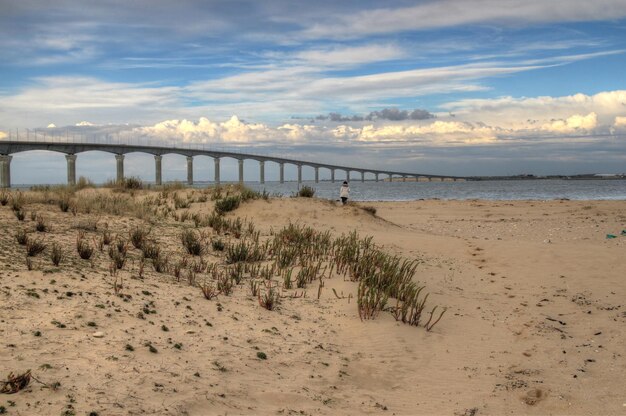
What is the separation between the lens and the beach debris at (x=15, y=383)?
396cm

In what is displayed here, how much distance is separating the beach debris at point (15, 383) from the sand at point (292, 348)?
5 cm

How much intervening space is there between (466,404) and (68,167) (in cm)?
8303

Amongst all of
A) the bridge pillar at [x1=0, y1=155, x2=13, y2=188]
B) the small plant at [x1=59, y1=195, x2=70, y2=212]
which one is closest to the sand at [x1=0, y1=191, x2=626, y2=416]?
the small plant at [x1=59, y1=195, x2=70, y2=212]

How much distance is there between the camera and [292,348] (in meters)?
5.98

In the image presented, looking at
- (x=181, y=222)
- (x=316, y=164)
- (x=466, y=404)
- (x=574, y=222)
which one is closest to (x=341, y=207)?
(x=181, y=222)

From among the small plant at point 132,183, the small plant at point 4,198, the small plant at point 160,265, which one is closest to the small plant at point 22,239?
the small plant at point 160,265

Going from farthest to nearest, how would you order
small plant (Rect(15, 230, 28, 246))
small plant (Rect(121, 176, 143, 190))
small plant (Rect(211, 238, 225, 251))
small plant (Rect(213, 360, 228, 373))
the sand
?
1. small plant (Rect(121, 176, 143, 190))
2. small plant (Rect(211, 238, 225, 251))
3. small plant (Rect(15, 230, 28, 246))
4. small plant (Rect(213, 360, 228, 373))
5. the sand

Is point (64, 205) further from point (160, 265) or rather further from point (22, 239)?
point (160, 265)

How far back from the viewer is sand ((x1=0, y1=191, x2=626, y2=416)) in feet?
14.8

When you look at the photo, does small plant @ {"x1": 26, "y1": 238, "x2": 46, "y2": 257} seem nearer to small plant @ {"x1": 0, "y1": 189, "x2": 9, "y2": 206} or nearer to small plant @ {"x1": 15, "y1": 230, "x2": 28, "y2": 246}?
small plant @ {"x1": 15, "y1": 230, "x2": 28, "y2": 246}

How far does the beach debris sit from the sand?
0.16 feet

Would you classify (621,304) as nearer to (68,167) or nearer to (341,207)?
(341,207)

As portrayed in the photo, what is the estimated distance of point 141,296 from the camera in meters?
6.71

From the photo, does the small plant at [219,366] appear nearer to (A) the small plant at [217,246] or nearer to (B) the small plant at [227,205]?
(A) the small plant at [217,246]
